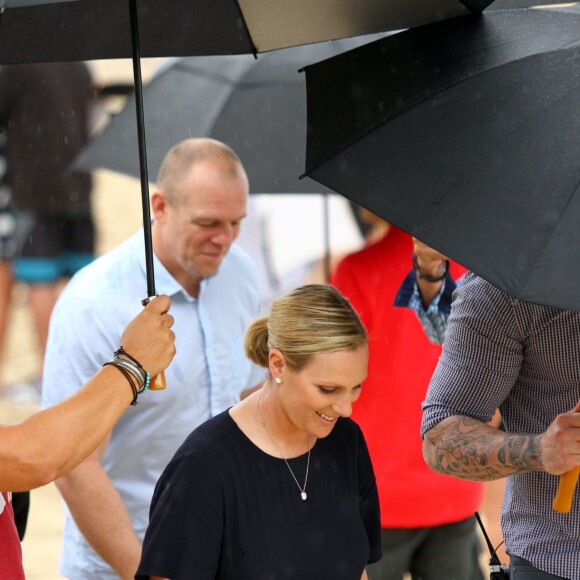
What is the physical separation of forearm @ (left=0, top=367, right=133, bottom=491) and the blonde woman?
506 millimetres

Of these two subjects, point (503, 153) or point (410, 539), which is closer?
point (503, 153)

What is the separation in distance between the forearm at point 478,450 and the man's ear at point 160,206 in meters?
1.63

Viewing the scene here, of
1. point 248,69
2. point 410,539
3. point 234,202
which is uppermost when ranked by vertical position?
point 248,69

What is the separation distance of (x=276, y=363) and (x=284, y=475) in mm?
307

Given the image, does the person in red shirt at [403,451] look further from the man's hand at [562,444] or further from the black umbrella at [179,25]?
the man's hand at [562,444]

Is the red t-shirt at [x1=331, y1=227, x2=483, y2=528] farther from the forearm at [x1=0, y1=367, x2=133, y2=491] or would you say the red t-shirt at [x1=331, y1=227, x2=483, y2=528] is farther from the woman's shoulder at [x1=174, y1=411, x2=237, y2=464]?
the forearm at [x1=0, y1=367, x2=133, y2=491]

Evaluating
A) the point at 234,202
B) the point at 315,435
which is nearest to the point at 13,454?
the point at 315,435

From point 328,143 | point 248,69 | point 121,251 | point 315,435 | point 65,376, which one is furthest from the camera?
point 248,69

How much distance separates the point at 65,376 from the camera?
4.21 metres

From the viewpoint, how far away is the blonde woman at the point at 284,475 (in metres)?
3.21

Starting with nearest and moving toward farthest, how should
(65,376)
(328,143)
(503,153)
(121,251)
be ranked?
(503,153) < (328,143) < (65,376) < (121,251)

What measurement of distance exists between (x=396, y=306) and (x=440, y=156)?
1690 mm

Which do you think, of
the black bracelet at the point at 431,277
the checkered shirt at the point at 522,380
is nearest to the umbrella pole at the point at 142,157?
the checkered shirt at the point at 522,380

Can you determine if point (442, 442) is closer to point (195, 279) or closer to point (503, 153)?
point (503, 153)
